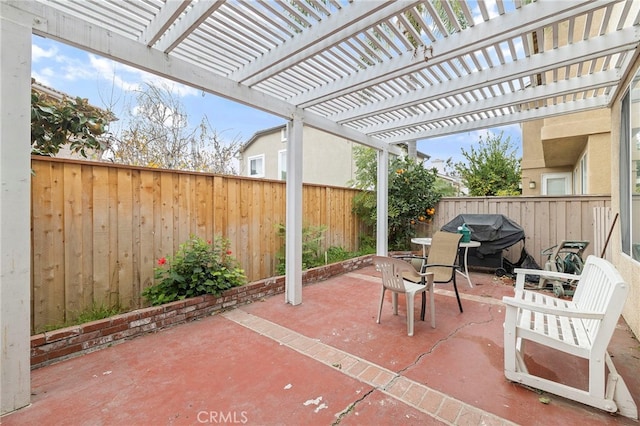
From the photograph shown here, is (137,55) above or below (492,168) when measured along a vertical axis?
below

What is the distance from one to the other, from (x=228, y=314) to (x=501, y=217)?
5.53 meters

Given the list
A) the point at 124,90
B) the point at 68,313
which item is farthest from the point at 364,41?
the point at 124,90

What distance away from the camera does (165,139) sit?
18.8 ft

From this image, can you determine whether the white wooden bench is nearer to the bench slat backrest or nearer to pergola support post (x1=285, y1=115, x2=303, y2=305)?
the bench slat backrest

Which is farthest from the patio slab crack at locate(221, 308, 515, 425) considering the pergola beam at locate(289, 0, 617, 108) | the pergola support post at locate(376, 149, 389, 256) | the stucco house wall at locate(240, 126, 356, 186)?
the stucco house wall at locate(240, 126, 356, 186)

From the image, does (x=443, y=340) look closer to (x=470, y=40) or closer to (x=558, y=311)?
(x=558, y=311)

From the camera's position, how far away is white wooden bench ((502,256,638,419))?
1917mm

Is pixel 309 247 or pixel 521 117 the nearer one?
pixel 521 117

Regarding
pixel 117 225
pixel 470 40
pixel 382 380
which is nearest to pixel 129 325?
pixel 117 225

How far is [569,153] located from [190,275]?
9.56m

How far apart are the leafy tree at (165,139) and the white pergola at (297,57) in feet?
9.45

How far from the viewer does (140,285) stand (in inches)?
141

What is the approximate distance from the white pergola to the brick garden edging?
0.59 metres

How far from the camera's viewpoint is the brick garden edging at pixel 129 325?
8.43 feet
